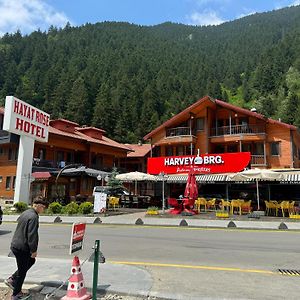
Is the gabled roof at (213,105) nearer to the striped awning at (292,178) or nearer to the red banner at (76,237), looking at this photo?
the striped awning at (292,178)

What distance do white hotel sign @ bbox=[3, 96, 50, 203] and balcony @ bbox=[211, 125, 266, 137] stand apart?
1789cm

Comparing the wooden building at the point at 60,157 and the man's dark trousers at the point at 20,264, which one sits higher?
the wooden building at the point at 60,157

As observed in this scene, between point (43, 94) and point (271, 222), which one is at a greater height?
point (43, 94)

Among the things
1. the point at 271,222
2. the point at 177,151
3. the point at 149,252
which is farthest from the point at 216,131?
the point at 149,252

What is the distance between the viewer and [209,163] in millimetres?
32156

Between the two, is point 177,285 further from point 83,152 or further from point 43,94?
point 43,94

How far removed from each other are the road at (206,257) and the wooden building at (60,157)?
757 inches

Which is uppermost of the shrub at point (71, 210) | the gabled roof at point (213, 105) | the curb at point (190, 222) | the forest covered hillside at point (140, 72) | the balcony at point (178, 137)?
the forest covered hillside at point (140, 72)

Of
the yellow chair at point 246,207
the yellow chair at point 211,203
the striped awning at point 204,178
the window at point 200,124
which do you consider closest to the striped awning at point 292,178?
the yellow chair at point 246,207

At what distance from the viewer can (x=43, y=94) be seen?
9231 centimetres

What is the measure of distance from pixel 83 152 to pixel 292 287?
40785mm

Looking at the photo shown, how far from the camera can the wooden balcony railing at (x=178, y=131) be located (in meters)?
38.7

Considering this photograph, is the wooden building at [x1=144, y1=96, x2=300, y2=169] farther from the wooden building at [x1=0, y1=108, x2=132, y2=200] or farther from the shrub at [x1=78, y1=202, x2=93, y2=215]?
the shrub at [x1=78, y1=202, x2=93, y2=215]

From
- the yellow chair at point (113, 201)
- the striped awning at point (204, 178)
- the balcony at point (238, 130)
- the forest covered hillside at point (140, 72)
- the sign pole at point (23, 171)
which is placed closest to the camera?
the sign pole at point (23, 171)
